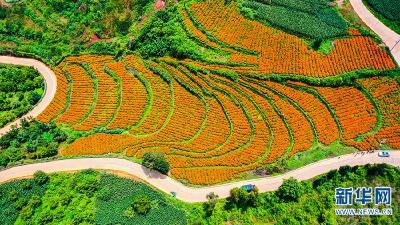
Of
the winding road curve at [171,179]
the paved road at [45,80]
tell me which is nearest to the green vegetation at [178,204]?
the winding road curve at [171,179]

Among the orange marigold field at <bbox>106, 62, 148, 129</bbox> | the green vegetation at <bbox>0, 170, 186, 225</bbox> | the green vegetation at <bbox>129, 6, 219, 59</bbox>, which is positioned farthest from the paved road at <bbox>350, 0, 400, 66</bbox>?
the green vegetation at <bbox>0, 170, 186, 225</bbox>

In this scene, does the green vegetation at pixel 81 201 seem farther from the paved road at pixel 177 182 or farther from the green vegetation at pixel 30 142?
the green vegetation at pixel 30 142

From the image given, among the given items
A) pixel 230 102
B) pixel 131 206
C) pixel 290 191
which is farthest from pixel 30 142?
pixel 290 191

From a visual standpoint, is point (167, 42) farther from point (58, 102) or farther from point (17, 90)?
point (17, 90)

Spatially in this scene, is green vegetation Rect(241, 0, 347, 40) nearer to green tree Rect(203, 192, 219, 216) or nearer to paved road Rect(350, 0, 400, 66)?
paved road Rect(350, 0, 400, 66)

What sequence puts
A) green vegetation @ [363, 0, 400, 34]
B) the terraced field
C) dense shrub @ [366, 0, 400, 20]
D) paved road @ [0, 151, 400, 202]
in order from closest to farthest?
1. paved road @ [0, 151, 400, 202]
2. the terraced field
3. green vegetation @ [363, 0, 400, 34]
4. dense shrub @ [366, 0, 400, 20]

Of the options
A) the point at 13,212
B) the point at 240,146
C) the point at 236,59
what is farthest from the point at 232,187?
the point at 13,212
